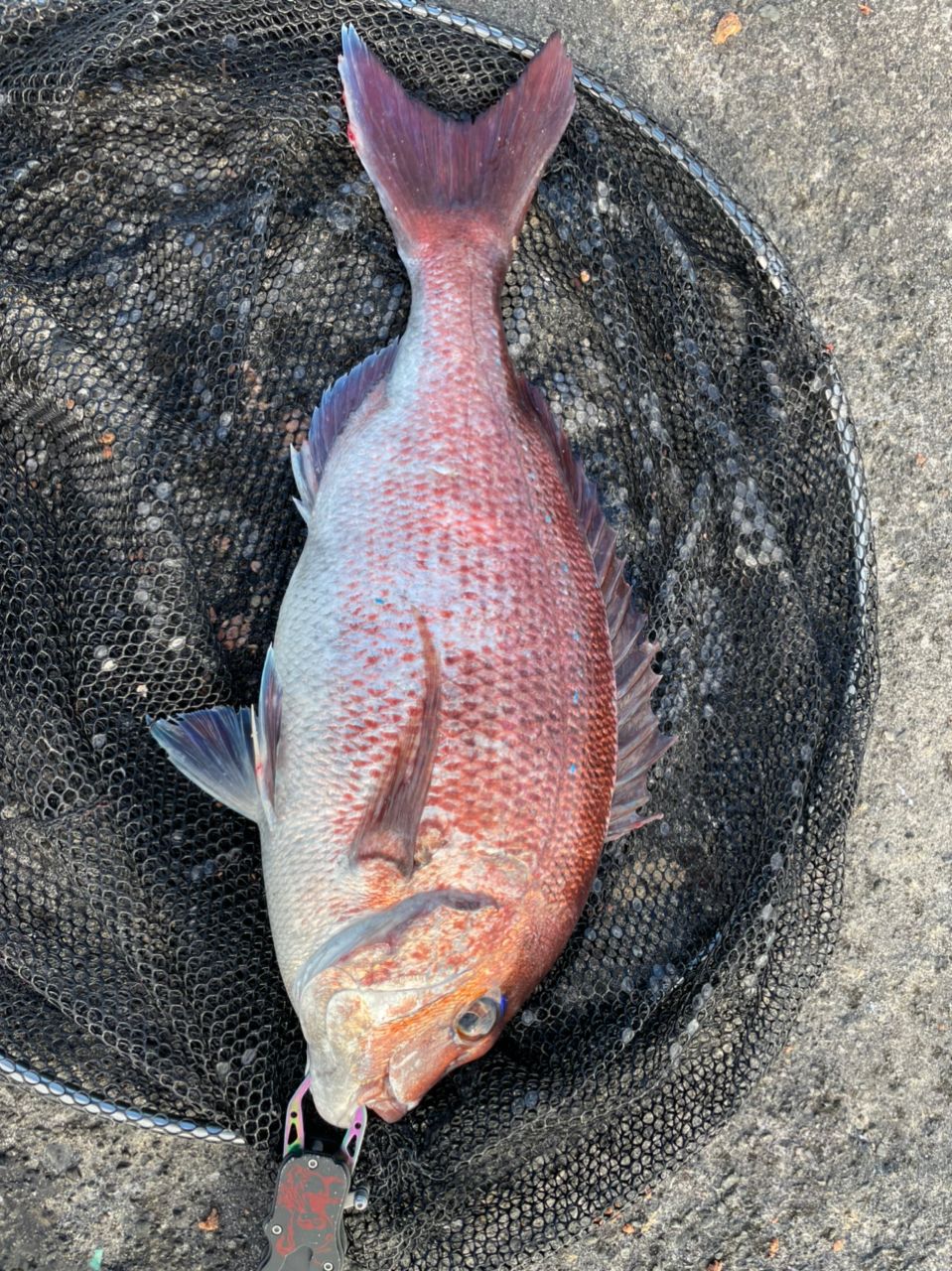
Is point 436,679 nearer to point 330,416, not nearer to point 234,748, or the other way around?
point 234,748

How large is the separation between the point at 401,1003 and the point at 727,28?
2620 millimetres

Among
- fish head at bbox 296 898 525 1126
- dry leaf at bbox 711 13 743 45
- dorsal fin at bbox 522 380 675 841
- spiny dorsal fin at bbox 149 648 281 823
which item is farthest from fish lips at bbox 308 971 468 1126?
dry leaf at bbox 711 13 743 45

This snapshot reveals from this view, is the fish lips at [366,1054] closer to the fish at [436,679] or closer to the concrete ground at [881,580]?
the fish at [436,679]

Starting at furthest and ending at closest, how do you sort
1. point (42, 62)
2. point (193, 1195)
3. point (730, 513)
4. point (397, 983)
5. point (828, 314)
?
point (828, 314) < point (193, 1195) < point (730, 513) < point (42, 62) < point (397, 983)

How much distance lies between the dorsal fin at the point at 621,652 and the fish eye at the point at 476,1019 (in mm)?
439

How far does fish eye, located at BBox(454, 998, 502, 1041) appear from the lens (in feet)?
6.35

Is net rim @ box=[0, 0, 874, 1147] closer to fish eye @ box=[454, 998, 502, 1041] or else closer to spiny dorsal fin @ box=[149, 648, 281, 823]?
fish eye @ box=[454, 998, 502, 1041]

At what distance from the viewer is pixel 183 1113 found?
7.32 ft

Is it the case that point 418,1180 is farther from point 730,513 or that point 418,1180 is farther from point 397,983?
point 730,513

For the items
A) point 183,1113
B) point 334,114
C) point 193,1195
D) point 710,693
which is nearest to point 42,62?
point 334,114

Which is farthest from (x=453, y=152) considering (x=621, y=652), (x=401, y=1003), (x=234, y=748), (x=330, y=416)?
(x=401, y=1003)

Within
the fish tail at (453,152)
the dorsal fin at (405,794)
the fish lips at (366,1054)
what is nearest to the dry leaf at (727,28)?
the fish tail at (453,152)

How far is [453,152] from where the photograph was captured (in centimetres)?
227

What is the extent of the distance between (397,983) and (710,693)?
0.99 meters
